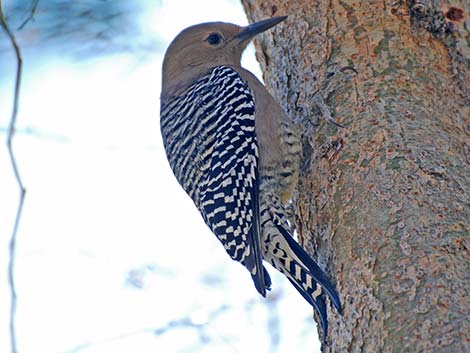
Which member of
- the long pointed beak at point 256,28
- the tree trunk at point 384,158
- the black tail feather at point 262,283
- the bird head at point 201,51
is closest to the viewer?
the tree trunk at point 384,158

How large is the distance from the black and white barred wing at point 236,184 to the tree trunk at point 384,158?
0.24 meters

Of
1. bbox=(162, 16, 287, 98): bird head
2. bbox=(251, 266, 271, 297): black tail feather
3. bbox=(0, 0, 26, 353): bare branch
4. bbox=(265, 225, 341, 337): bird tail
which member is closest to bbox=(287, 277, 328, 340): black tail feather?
bbox=(265, 225, 341, 337): bird tail

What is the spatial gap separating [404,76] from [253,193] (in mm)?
882

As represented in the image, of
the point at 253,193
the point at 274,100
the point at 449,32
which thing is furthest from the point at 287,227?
the point at 449,32

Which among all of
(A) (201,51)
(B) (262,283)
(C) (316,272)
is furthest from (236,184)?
(A) (201,51)

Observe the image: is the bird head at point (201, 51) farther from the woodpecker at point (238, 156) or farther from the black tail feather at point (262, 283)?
the black tail feather at point (262, 283)

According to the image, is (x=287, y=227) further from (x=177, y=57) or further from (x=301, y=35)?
(x=177, y=57)

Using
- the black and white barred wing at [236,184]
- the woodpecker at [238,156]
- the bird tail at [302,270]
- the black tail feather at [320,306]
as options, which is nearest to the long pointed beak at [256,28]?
the woodpecker at [238,156]

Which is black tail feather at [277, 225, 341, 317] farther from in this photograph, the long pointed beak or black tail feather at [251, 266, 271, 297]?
the long pointed beak

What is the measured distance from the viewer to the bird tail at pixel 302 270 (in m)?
3.01

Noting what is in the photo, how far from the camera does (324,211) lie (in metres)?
3.29

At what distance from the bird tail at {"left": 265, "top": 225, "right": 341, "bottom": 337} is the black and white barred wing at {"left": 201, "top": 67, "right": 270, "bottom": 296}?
10 cm

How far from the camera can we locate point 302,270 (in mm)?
3225

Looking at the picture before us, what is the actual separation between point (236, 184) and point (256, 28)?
1.03 metres
